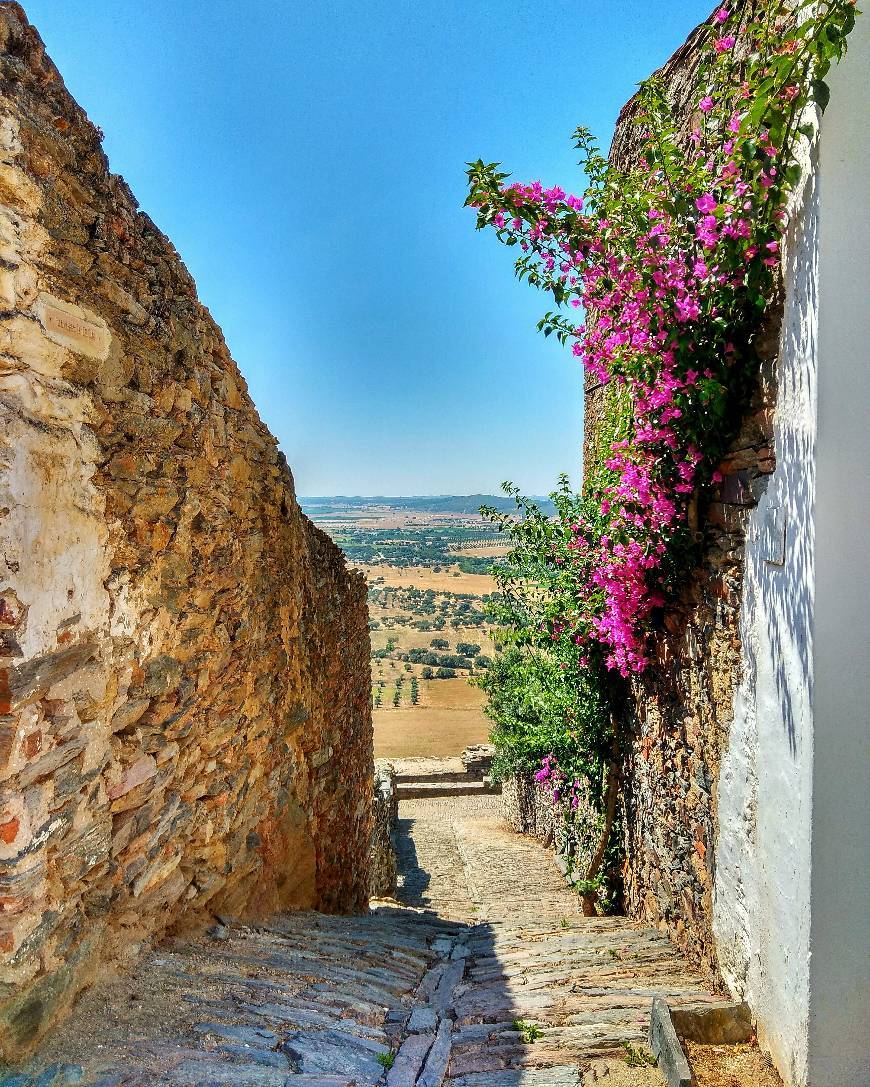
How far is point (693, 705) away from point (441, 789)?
13.9m

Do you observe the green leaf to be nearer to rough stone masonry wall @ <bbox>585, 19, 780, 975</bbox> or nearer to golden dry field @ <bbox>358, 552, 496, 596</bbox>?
rough stone masonry wall @ <bbox>585, 19, 780, 975</bbox>

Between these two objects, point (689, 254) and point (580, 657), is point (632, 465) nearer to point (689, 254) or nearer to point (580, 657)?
point (689, 254)

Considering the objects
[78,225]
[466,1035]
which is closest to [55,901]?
[466,1035]

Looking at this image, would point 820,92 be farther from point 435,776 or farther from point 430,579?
point 430,579

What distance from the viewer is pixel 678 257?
3.26 metres

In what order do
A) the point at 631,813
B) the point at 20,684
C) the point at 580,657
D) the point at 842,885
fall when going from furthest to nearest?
the point at 580,657 < the point at 631,813 < the point at 842,885 < the point at 20,684

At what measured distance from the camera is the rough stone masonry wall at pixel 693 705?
331 centimetres

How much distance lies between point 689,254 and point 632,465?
47.3 inches

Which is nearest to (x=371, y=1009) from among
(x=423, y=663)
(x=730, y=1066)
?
(x=730, y=1066)

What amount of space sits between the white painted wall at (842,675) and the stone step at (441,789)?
14.4 meters

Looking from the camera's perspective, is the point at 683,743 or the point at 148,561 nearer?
the point at 148,561

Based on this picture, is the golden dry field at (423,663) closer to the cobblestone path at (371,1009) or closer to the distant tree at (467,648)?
the distant tree at (467,648)

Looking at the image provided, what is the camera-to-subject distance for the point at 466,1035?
317cm

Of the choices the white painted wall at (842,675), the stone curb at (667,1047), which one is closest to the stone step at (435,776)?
the stone curb at (667,1047)
